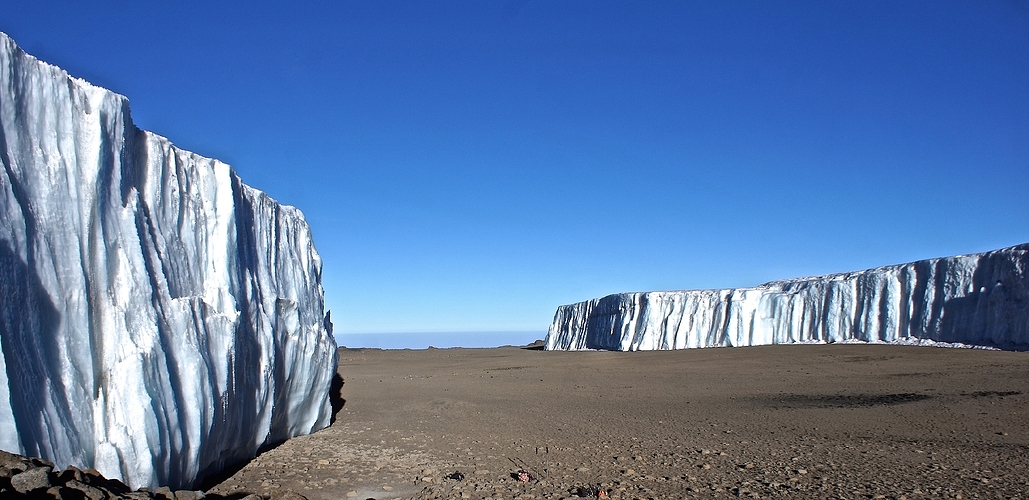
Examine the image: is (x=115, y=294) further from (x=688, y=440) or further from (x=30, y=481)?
(x=688, y=440)

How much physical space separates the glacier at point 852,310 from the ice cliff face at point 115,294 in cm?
2068

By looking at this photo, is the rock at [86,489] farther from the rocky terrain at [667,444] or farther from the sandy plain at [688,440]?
the sandy plain at [688,440]

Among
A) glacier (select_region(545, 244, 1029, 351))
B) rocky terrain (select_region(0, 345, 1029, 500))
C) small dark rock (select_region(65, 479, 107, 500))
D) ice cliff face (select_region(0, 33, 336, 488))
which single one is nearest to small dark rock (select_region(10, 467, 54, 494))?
rocky terrain (select_region(0, 345, 1029, 500))

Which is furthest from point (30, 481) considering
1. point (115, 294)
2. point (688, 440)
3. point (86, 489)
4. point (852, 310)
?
point (852, 310)

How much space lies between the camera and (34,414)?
4.81 meters

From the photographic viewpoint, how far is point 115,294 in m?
5.82

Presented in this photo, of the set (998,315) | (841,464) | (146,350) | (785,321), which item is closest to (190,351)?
(146,350)

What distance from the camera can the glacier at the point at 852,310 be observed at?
1930 centimetres

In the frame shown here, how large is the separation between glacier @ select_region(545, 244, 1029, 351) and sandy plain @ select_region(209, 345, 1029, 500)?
337 cm

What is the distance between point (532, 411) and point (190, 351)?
23.2 ft

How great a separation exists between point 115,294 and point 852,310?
24.6 m

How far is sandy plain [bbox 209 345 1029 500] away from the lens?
665 centimetres

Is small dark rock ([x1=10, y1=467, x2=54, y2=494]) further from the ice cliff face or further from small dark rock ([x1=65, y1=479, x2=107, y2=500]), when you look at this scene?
the ice cliff face

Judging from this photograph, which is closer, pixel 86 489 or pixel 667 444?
pixel 86 489
